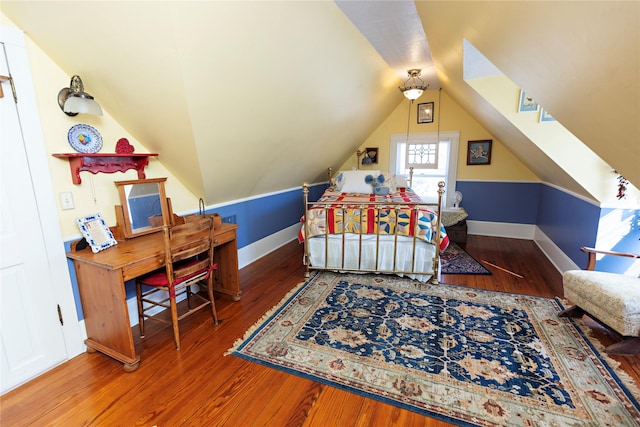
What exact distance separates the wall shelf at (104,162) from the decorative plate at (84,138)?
0.06 m

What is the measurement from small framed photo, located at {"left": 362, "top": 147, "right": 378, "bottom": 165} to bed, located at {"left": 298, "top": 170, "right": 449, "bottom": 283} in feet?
8.05

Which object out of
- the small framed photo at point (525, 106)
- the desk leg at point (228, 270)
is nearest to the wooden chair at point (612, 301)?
the small framed photo at point (525, 106)

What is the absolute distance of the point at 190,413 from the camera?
157cm

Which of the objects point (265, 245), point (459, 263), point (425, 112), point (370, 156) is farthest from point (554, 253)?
point (265, 245)

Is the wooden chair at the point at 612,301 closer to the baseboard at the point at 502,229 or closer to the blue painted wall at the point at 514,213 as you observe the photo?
the blue painted wall at the point at 514,213

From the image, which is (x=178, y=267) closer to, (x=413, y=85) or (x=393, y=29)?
(x=393, y=29)

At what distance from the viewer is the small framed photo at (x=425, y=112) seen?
503cm

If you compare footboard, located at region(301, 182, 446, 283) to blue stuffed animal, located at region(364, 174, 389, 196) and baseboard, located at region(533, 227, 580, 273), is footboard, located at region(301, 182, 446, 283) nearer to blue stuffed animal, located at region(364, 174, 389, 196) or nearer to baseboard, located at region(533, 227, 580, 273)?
blue stuffed animal, located at region(364, 174, 389, 196)

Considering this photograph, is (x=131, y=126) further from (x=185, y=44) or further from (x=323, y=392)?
(x=323, y=392)

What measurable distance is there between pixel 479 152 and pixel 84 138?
5121 mm

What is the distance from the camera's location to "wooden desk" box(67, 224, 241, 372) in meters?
1.80

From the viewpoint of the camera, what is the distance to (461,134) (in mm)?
4902

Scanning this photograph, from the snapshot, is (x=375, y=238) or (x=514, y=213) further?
(x=514, y=213)

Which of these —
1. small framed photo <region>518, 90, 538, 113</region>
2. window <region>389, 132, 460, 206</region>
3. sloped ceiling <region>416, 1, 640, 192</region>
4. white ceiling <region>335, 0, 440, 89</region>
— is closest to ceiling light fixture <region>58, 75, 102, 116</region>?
white ceiling <region>335, 0, 440, 89</region>
